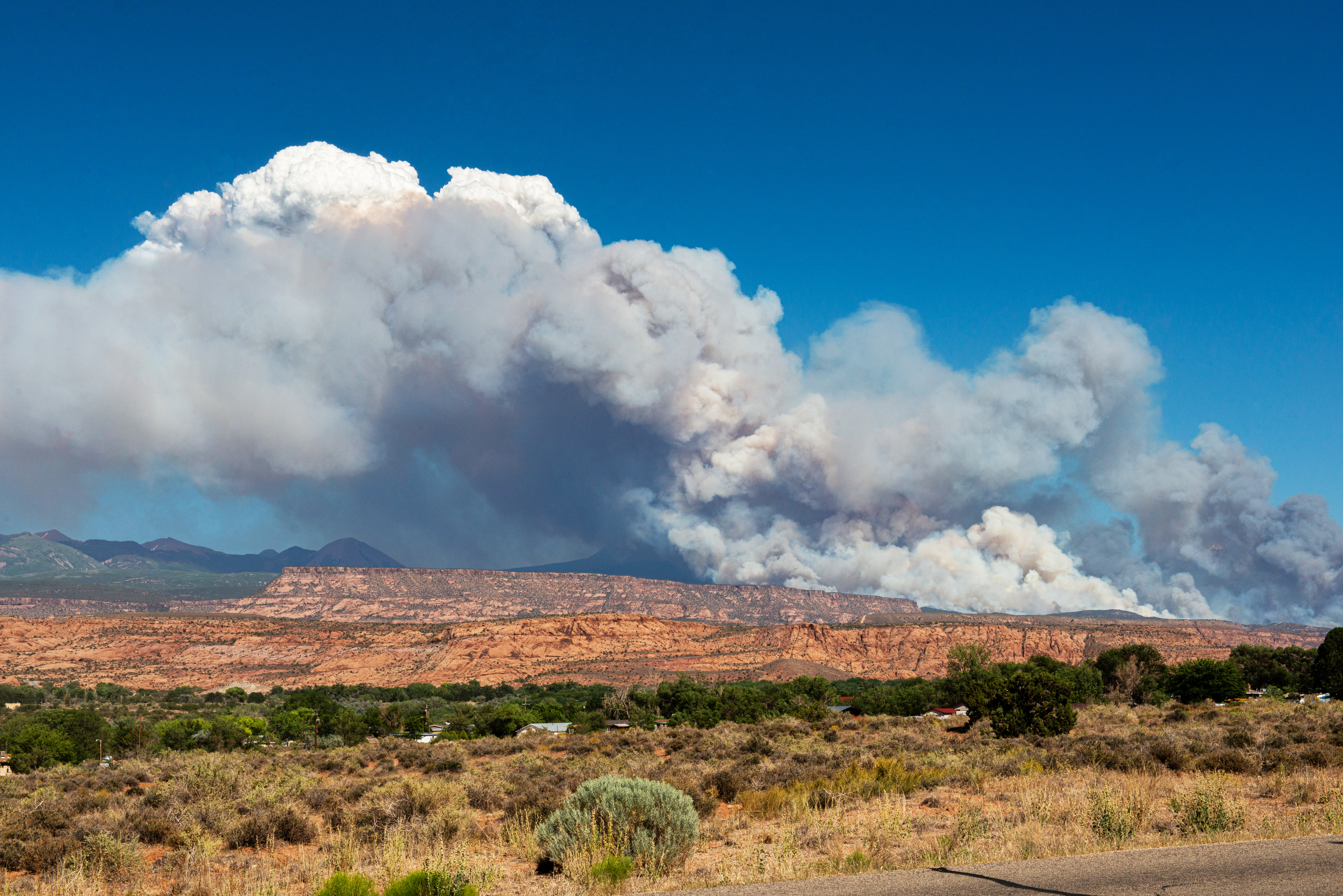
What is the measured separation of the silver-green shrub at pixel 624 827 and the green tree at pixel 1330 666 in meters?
60.3

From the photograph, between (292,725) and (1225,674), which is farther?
(1225,674)

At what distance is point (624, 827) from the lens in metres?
10.3

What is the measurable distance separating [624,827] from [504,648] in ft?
331

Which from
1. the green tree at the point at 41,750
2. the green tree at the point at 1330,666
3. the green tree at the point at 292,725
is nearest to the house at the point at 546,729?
the green tree at the point at 292,725

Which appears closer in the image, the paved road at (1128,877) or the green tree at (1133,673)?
the paved road at (1128,877)

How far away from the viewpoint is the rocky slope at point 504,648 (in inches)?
3711

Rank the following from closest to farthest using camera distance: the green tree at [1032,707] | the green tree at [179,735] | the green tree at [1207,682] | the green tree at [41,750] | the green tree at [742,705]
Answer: the green tree at [1032,707] → the green tree at [41,750] → the green tree at [179,735] → the green tree at [742,705] → the green tree at [1207,682]

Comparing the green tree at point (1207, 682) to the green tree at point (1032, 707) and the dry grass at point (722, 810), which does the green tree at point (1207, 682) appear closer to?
the green tree at point (1032, 707)

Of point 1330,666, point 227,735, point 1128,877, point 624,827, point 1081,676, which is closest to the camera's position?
point 1128,877

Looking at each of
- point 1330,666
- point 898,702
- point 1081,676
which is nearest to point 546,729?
point 898,702

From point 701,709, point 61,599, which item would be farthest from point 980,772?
point 61,599

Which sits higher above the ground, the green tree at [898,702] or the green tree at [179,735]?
the green tree at [898,702]

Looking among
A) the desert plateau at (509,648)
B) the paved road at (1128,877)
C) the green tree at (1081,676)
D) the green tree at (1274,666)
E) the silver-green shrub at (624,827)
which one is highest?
the paved road at (1128,877)

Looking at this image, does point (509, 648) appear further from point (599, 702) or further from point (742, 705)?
point (742, 705)
